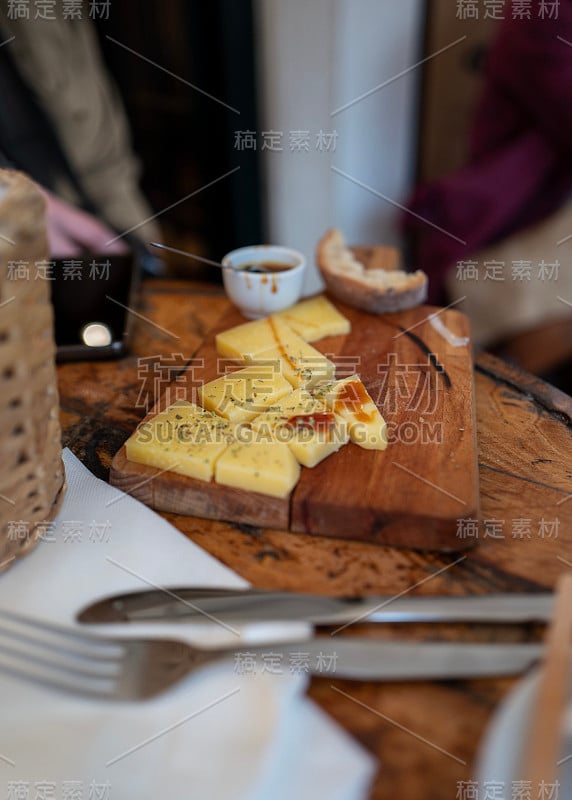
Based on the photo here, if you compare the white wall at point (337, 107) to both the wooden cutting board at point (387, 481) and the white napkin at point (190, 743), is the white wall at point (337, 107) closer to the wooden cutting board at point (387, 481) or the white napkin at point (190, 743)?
the wooden cutting board at point (387, 481)

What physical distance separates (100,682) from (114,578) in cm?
14

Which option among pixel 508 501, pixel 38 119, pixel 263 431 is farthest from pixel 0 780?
pixel 38 119

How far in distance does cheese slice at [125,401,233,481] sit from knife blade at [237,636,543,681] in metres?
0.29

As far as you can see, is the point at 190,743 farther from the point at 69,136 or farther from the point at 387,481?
the point at 69,136

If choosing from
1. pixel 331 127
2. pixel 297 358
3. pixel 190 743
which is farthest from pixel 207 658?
pixel 331 127

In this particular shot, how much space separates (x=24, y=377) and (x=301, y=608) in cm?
39

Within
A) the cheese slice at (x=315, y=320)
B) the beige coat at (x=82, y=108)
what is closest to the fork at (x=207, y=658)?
the cheese slice at (x=315, y=320)

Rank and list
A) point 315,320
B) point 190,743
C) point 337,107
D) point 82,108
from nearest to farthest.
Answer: point 190,743
point 315,320
point 82,108
point 337,107

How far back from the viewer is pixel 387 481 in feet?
3.06

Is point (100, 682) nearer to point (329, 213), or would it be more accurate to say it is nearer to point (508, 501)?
point (508, 501)

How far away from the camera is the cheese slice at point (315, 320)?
1.29 m

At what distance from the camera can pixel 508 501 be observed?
0.96 meters

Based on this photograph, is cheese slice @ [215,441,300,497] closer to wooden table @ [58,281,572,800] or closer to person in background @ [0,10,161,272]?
wooden table @ [58,281,572,800]

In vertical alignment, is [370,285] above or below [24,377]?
below
